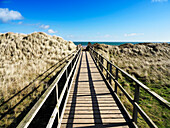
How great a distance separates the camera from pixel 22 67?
1320 cm

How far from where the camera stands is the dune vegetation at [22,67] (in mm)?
7628

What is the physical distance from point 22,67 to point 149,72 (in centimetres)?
1521

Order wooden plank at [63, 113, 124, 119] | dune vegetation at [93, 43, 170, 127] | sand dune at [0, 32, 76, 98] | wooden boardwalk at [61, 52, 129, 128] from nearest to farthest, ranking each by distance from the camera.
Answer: wooden boardwalk at [61, 52, 129, 128] < wooden plank at [63, 113, 124, 119] < dune vegetation at [93, 43, 170, 127] < sand dune at [0, 32, 76, 98]

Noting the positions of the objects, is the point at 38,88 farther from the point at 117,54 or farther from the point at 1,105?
the point at 117,54

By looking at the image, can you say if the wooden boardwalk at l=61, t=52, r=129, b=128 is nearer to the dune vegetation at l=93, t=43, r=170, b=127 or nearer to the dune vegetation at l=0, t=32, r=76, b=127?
the dune vegetation at l=93, t=43, r=170, b=127

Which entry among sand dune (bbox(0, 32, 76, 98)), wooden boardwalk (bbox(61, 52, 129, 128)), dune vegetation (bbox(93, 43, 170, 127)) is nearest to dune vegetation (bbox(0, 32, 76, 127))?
sand dune (bbox(0, 32, 76, 98))

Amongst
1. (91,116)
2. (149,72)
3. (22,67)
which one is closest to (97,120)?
(91,116)

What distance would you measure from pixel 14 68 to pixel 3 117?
24.1 feet

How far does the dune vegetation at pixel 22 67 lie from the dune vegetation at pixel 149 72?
22.5 feet

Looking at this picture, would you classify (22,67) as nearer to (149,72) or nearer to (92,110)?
(92,110)

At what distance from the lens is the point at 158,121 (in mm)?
5918

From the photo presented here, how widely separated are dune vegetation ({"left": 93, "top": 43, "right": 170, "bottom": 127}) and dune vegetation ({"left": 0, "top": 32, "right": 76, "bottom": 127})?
6.87 metres

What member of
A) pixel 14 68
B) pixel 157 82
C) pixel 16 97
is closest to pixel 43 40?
pixel 14 68

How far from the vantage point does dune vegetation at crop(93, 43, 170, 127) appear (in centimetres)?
680
